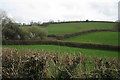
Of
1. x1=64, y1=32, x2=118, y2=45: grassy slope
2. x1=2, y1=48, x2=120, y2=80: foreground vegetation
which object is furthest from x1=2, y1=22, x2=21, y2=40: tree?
x1=64, y1=32, x2=118, y2=45: grassy slope

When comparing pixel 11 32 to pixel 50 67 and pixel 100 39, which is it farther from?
pixel 100 39

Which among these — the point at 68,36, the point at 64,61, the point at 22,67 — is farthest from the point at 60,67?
the point at 68,36

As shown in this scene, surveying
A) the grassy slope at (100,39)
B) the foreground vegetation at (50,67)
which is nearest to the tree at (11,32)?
the foreground vegetation at (50,67)

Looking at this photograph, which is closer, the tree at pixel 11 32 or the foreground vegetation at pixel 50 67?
the foreground vegetation at pixel 50 67

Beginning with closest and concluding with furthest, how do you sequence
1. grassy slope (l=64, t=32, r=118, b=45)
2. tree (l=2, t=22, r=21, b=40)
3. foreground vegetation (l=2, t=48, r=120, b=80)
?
foreground vegetation (l=2, t=48, r=120, b=80), tree (l=2, t=22, r=21, b=40), grassy slope (l=64, t=32, r=118, b=45)

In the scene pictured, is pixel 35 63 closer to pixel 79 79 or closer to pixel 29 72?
pixel 29 72

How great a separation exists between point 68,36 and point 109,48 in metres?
13.9

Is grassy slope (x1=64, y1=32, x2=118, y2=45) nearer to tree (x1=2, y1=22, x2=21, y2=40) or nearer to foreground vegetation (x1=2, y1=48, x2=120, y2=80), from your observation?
tree (x1=2, y1=22, x2=21, y2=40)

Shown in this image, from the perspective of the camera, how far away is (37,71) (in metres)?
3.15

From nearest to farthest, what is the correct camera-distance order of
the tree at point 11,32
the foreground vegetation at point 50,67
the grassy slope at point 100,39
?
the foreground vegetation at point 50,67
the tree at point 11,32
the grassy slope at point 100,39

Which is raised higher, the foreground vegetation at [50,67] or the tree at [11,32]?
the tree at [11,32]

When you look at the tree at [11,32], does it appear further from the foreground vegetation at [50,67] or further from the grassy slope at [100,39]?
the grassy slope at [100,39]

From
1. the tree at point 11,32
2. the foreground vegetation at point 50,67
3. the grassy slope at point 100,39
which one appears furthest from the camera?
→ the grassy slope at point 100,39

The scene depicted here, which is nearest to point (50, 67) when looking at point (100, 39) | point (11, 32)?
point (11, 32)
